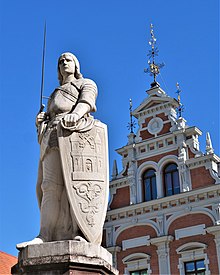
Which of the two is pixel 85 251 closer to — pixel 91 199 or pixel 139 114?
pixel 91 199

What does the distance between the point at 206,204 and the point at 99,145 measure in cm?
1384

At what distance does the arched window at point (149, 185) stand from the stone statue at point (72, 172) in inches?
583

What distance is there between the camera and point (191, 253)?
18.1 meters

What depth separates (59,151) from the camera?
16.4ft

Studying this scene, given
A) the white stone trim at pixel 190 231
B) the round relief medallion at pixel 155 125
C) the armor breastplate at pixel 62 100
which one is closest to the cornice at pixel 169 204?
the white stone trim at pixel 190 231

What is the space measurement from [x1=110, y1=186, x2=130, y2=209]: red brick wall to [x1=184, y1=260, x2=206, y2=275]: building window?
3.35 metres

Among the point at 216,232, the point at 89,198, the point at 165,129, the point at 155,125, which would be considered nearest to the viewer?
the point at 89,198

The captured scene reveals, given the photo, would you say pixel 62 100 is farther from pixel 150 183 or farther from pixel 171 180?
pixel 150 183

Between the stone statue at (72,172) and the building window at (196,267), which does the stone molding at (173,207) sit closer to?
the building window at (196,267)

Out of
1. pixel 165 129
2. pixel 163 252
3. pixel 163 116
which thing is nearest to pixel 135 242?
pixel 163 252

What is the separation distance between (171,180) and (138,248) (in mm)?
2661

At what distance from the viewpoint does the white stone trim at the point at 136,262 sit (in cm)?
1883

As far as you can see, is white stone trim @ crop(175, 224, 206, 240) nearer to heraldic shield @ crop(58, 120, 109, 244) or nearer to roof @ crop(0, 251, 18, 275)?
roof @ crop(0, 251, 18, 275)

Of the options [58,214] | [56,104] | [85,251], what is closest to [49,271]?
[85,251]
